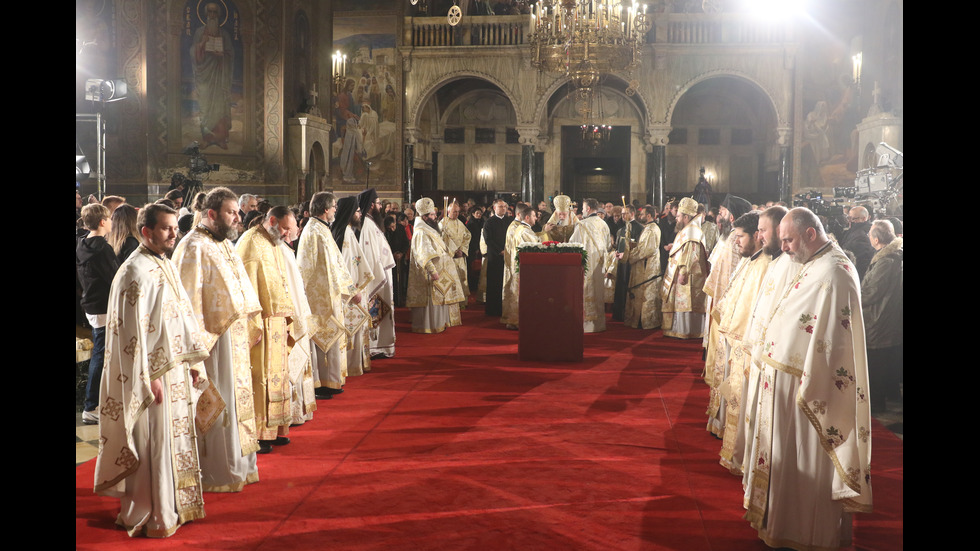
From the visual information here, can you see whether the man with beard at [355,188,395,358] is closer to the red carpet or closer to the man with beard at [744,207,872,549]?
the red carpet

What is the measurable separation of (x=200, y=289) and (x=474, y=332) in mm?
6866

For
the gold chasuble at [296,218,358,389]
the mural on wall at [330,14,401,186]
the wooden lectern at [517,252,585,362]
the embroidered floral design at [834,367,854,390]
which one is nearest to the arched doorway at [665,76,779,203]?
the mural on wall at [330,14,401,186]

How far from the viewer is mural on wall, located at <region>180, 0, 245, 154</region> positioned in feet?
52.5

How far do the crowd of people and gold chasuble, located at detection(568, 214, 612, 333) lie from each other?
11.2 feet

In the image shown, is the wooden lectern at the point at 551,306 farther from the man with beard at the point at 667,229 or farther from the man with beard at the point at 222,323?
the man with beard at the point at 222,323

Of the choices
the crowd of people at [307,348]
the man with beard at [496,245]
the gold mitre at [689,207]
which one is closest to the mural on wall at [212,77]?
the man with beard at [496,245]

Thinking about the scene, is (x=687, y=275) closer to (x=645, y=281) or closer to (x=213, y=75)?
(x=645, y=281)

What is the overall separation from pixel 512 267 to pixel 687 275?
97.3 inches

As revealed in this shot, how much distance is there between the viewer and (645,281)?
11.7m

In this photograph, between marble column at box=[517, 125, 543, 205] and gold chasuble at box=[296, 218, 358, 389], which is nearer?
gold chasuble at box=[296, 218, 358, 389]

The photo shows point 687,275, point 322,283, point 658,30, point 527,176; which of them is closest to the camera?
point 322,283

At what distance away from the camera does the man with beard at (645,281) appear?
11.6m

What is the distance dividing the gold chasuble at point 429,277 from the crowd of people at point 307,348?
103 inches

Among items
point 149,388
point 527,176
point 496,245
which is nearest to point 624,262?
point 496,245
